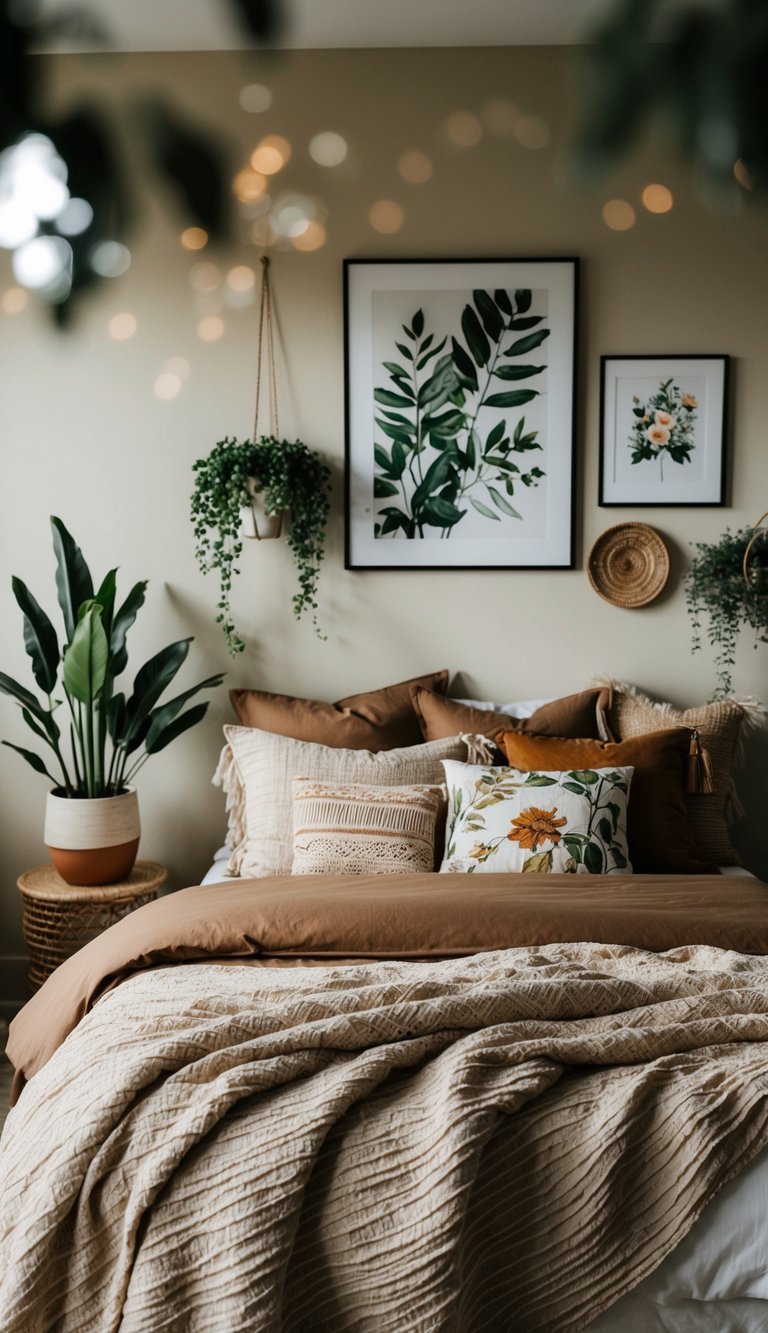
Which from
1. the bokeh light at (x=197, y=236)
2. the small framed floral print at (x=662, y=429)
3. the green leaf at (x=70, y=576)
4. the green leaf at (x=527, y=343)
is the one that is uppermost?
the green leaf at (x=527, y=343)

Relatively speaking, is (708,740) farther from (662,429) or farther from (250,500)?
(250,500)

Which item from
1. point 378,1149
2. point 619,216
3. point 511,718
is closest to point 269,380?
point 619,216

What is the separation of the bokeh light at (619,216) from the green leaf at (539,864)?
6.40ft

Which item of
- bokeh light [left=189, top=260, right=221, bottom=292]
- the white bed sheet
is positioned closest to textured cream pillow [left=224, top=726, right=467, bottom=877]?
bokeh light [left=189, top=260, right=221, bottom=292]

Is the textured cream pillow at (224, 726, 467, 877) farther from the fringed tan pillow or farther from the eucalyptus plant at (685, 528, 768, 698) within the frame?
the eucalyptus plant at (685, 528, 768, 698)

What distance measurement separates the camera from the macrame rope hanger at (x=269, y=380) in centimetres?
334

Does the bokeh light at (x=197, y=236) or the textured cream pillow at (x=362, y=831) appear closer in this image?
the bokeh light at (x=197, y=236)

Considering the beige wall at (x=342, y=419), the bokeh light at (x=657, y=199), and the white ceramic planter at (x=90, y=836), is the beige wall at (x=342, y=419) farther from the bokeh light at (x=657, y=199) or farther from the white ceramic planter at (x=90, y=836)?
the white ceramic planter at (x=90, y=836)

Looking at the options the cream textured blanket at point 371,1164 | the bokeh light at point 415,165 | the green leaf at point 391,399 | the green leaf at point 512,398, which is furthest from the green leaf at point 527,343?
the cream textured blanket at point 371,1164

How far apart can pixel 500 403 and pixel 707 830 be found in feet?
4.71

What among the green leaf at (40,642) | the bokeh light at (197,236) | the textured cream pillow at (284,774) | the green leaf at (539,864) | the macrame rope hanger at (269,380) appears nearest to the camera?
the bokeh light at (197,236)

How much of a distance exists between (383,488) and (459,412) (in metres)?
0.34

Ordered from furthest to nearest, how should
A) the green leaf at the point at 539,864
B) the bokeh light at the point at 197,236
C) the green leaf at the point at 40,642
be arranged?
1. the green leaf at the point at 40,642
2. the green leaf at the point at 539,864
3. the bokeh light at the point at 197,236

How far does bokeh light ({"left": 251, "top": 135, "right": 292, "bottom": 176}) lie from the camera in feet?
10.9
